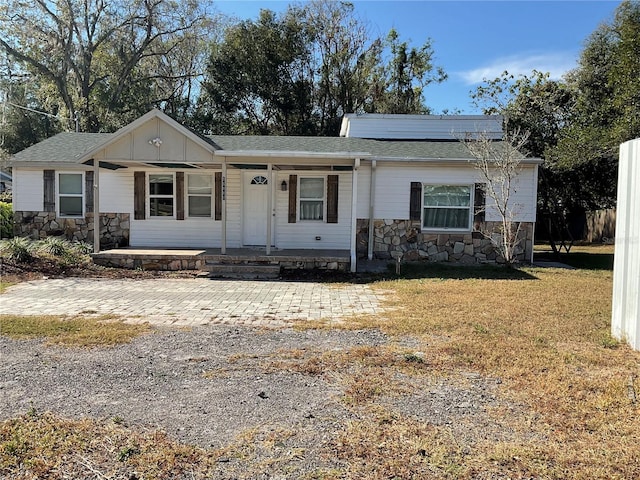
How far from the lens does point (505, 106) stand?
20.6 metres

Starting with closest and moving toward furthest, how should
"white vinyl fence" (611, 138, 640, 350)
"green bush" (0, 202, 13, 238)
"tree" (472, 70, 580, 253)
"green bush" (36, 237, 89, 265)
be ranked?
"white vinyl fence" (611, 138, 640, 350) < "green bush" (36, 237, 89, 265) < "green bush" (0, 202, 13, 238) < "tree" (472, 70, 580, 253)

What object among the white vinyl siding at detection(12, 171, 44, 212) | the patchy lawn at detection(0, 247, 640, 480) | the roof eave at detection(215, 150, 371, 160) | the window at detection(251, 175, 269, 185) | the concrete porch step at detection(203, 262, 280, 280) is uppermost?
the roof eave at detection(215, 150, 371, 160)

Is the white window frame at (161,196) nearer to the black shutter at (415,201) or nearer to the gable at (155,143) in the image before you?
the gable at (155,143)

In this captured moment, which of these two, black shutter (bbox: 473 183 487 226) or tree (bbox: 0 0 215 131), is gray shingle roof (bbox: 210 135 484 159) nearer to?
black shutter (bbox: 473 183 487 226)

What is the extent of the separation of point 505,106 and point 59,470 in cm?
2174

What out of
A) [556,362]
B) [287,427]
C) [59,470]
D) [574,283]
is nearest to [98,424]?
[59,470]

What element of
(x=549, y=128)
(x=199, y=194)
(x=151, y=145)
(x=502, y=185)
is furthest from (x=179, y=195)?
(x=549, y=128)

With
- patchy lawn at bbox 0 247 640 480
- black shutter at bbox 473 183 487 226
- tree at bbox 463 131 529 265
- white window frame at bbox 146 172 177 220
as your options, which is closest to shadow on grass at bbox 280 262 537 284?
tree at bbox 463 131 529 265

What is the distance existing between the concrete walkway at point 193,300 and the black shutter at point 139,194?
3670 millimetres

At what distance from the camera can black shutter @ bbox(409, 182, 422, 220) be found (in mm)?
12414

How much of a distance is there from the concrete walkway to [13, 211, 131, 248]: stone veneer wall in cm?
364

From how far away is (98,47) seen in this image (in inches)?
958

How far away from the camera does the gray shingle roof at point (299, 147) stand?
12414 millimetres

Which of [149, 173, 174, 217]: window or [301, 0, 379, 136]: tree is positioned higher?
[301, 0, 379, 136]: tree
